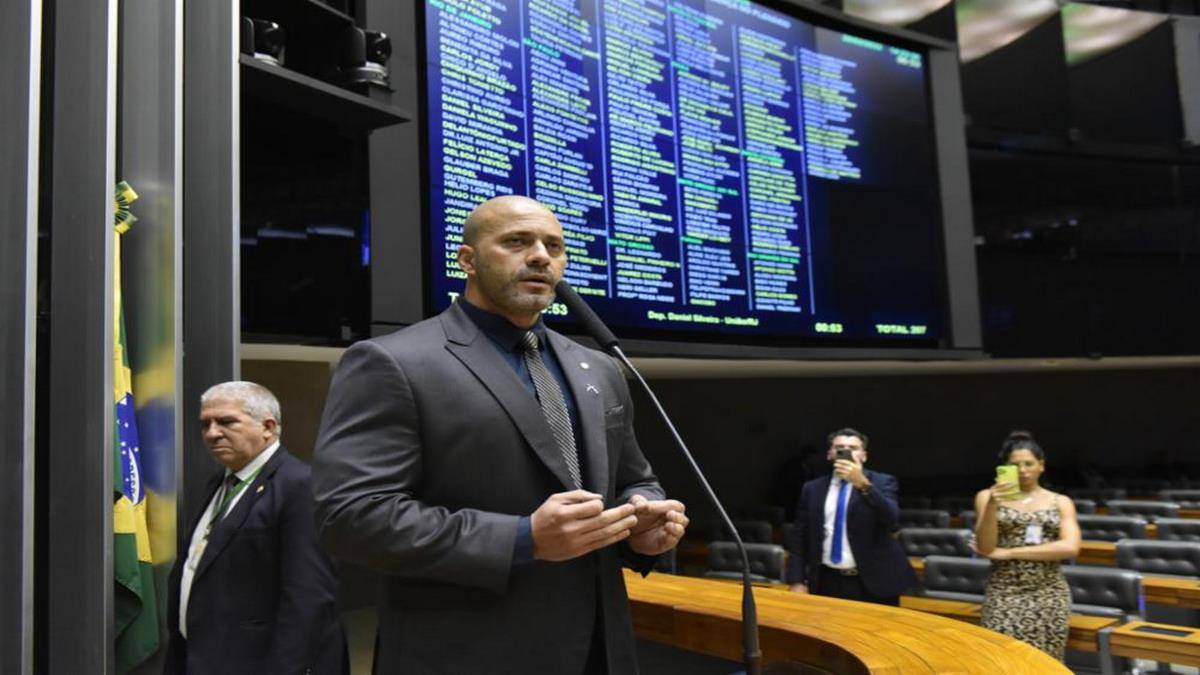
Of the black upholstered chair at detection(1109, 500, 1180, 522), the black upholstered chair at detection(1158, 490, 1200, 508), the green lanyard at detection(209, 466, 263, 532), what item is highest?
the green lanyard at detection(209, 466, 263, 532)

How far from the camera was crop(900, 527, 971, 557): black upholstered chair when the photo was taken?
22.7 ft

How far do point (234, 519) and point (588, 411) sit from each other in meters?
1.58

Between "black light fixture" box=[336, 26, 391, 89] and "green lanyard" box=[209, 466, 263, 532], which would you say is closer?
"green lanyard" box=[209, 466, 263, 532]

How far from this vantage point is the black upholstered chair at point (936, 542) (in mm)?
6918

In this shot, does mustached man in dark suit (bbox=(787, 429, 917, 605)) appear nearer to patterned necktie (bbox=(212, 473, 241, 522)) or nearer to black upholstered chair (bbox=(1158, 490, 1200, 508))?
patterned necktie (bbox=(212, 473, 241, 522))

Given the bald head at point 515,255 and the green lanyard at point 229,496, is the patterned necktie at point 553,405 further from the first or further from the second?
the green lanyard at point 229,496

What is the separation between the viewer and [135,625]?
324cm

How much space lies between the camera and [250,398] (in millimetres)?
3109

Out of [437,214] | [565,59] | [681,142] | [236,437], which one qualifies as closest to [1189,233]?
[681,142]

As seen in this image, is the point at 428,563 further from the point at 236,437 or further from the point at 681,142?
the point at 681,142

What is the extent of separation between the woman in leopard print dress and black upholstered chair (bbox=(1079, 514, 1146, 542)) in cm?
312

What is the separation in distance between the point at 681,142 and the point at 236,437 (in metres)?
4.34

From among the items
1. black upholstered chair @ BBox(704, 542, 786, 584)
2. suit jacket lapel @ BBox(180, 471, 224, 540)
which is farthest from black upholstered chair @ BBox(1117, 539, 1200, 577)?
suit jacket lapel @ BBox(180, 471, 224, 540)

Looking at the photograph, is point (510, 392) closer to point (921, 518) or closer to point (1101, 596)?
point (1101, 596)
